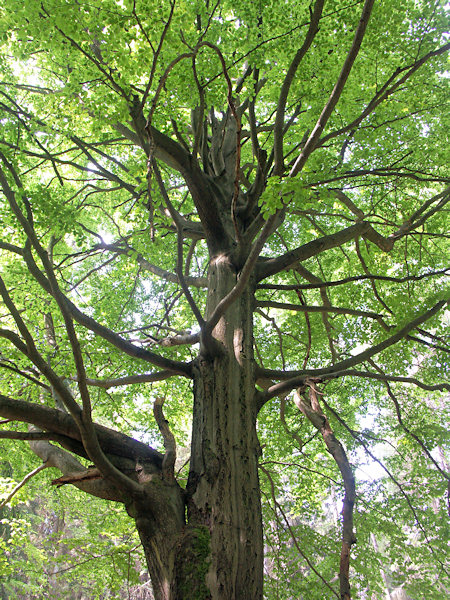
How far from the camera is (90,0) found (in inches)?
113

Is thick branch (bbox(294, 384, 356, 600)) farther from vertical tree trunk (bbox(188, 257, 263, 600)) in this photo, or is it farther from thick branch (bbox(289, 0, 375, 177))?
thick branch (bbox(289, 0, 375, 177))

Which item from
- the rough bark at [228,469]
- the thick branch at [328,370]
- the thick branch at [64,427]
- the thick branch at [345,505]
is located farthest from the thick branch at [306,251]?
the thick branch at [64,427]

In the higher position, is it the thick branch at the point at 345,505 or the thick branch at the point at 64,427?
the thick branch at the point at 64,427

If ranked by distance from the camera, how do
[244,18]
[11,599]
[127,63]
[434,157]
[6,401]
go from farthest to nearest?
1. [11,599]
2. [434,157]
3. [244,18]
4. [127,63]
5. [6,401]

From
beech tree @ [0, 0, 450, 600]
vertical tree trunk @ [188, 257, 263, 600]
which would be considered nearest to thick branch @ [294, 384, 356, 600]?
beech tree @ [0, 0, 450, 600]

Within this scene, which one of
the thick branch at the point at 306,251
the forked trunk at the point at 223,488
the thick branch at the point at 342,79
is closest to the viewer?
the thick branch at the point at 342,79

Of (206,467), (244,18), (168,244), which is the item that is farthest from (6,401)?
(168,244)

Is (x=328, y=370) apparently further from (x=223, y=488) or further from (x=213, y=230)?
(x=213, y=230)

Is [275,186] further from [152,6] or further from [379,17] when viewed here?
[379,17]

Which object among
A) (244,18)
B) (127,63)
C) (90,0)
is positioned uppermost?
(244,18)

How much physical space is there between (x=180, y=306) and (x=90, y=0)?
16.8ft

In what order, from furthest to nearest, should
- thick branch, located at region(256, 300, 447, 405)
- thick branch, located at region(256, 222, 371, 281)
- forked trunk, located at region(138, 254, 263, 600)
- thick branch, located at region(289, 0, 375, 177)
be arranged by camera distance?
thick branch, located at region(256, 222, 371, 281) → thick branch, located at region(256, 300, 447, 405) → forked trunk, located at region(138, 254, 263, 600) → thick branch, located at region(289, 0, 375, 177)

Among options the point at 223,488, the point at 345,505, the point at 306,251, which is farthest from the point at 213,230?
the point at 345,505

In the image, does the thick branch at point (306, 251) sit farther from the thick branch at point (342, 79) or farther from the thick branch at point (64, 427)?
the thick branch at point (64, 427)
